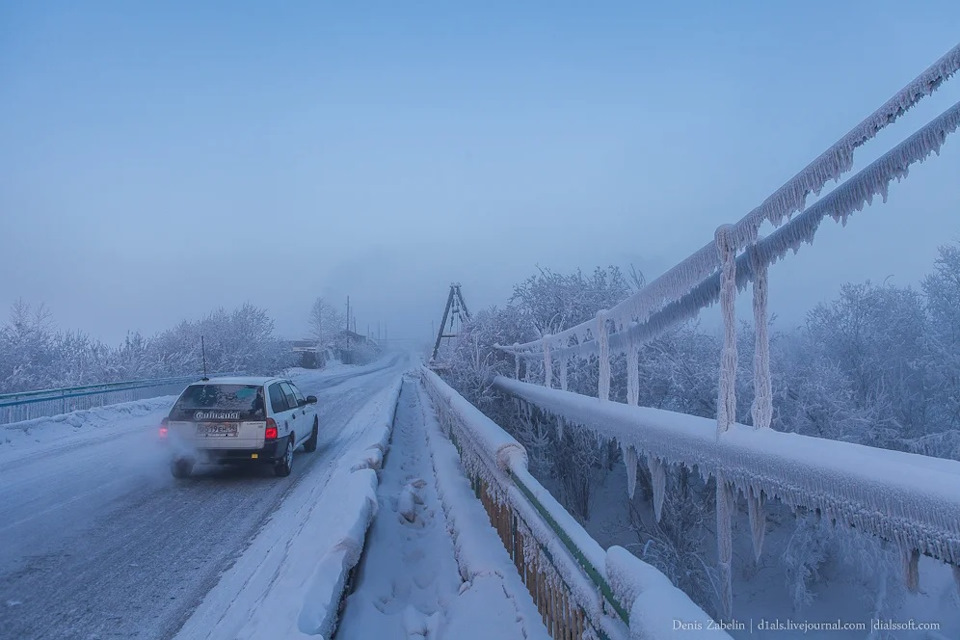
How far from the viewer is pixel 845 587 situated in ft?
45.2

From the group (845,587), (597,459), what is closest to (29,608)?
(597,459)

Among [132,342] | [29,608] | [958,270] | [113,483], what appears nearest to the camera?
[29,608]

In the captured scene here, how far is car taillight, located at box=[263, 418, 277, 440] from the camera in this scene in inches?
344

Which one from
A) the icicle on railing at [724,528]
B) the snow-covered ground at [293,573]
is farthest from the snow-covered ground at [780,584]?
the icicle on railing at [724,528]

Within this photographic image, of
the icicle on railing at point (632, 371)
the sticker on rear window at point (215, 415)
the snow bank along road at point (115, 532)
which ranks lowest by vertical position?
the snow bank along road at point (115, 532)

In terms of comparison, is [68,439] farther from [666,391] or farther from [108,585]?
[666,391]

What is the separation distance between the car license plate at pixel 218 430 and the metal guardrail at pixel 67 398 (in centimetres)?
796

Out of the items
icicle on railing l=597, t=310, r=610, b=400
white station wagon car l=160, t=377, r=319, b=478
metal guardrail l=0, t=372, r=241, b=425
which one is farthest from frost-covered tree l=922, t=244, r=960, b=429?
metal guardrail l=0, t=372, r=241, b=425

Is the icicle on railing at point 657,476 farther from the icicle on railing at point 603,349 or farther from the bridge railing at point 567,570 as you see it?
the icicle on railing at point 603,349

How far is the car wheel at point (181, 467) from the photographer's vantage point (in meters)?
8.71

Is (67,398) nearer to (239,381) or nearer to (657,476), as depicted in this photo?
(239,381)

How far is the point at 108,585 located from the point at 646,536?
33.9 ft

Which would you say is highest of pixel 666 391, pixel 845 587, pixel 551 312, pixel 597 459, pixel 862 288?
pixel 862 288

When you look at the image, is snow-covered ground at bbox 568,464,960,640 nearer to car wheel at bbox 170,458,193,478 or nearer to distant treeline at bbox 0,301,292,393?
car wheel at bbox 170,458,193,478
